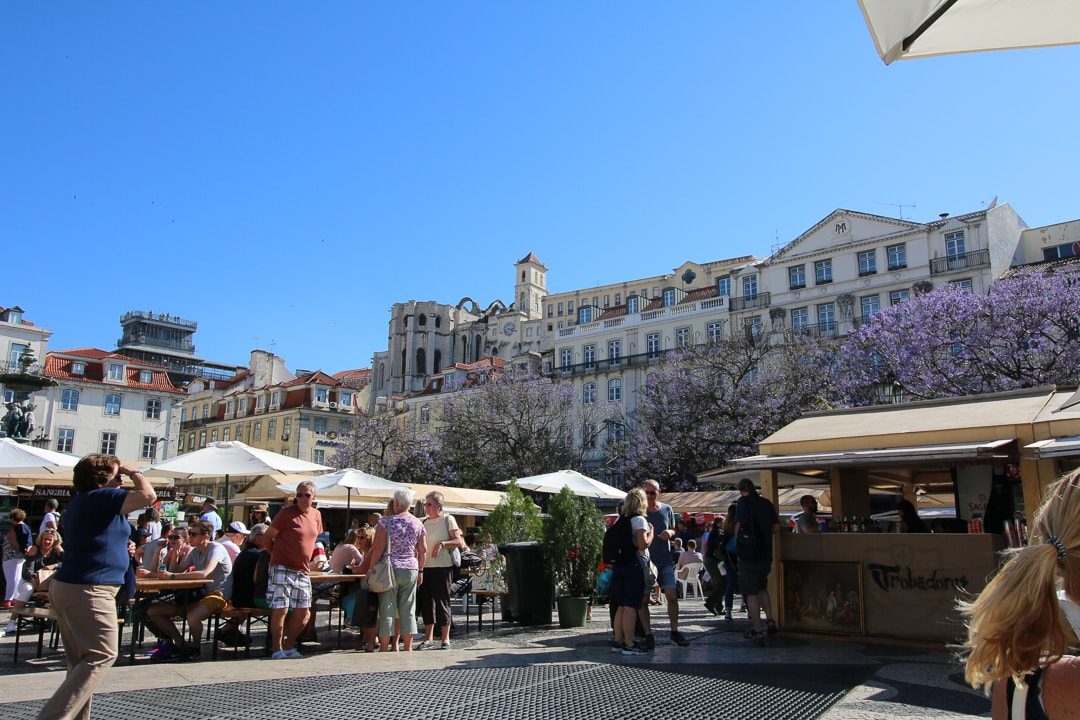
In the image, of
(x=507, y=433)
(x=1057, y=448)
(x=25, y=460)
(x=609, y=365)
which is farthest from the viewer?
(x=609, y=365)

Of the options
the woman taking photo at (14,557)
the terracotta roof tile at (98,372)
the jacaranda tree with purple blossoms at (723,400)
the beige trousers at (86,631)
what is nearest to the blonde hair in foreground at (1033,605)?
the beige trousers at (86,631)

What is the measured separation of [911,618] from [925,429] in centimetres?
197

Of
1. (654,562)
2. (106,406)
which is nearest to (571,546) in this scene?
(654,562)

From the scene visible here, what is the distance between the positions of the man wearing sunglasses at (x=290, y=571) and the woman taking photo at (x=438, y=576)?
1366mm

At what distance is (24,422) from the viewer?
75.3 feet

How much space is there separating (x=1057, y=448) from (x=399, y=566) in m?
6.09

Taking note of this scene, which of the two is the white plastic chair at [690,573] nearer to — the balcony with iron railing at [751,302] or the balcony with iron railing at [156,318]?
the balcony with iron railing at [751,302]

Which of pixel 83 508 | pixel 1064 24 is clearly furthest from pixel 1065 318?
pixel 83 508

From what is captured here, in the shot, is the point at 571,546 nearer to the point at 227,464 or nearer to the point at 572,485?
the point at 572,485

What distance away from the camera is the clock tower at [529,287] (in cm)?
9794

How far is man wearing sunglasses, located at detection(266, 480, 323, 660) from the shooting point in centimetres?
765

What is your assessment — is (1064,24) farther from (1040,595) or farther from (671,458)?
(671,458)

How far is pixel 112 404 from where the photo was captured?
57.8 metres

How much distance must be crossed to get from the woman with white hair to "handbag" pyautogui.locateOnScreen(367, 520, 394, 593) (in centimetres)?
4
